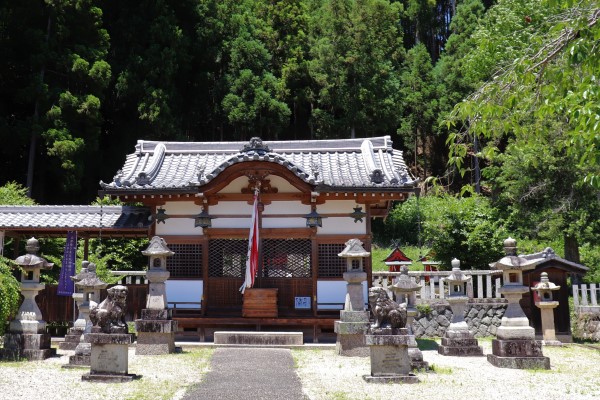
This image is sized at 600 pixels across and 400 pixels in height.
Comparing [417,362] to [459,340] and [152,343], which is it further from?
[152,343]

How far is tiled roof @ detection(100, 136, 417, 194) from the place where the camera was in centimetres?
1293

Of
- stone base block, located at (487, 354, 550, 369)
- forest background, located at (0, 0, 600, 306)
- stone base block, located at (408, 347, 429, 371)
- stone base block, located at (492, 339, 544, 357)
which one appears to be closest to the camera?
stone base block, located at (408, 347, 429, 371)

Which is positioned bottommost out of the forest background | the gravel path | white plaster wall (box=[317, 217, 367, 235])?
the gravel path

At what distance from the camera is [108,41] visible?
25000mm

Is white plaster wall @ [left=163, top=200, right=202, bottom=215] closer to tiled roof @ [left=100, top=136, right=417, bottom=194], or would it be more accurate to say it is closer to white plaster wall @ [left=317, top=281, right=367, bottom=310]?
tiled roof @ [left=100, top=136, right=417, bottom=194]

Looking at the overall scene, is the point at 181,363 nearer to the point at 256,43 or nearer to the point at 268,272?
the point at 268,272

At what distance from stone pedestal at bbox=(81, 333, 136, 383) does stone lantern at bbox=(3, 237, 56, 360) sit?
2748 mm

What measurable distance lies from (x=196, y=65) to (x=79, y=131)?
866cm

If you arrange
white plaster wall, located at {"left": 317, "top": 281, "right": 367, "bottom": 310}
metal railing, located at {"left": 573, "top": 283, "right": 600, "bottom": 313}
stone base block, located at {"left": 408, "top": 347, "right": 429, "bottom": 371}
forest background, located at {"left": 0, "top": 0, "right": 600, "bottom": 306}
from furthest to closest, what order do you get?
forest background, located at {"left": 0, "top": 0, "right": 600, "bottom": 306} → metal railing, located at {"left": 573, "top": 283, "right": 600, "bottom": 313} → white plaster wall, located at {"left": 317, "top": 281, "right": 367, "bottom": 310} → stone base block, located at {"left": 408, "top": 347, "right": 429, "bottom": 371}

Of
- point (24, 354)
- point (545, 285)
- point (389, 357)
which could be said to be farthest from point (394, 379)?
point (545, 285)

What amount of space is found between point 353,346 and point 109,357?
15.7ft

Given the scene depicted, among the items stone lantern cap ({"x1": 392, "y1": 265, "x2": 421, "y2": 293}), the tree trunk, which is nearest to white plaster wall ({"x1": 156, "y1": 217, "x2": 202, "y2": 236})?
stone lantern cap ({"x1": 392, "y1": 265, "x2": 421, "y2": 293})

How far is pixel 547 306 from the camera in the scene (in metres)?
13.3

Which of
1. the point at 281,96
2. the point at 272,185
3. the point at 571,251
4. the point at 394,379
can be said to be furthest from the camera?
the point at 281,96
